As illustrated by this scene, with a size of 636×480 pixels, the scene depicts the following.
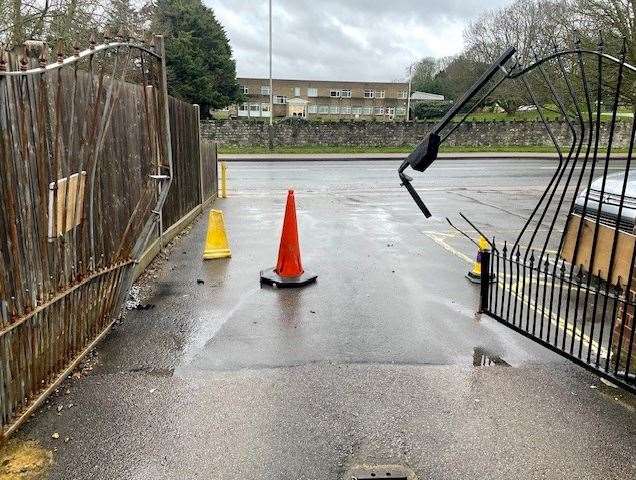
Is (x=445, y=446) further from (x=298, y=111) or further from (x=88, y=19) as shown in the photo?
(x=298, y=111)

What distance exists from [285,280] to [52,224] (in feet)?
10.1

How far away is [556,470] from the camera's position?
111 inches

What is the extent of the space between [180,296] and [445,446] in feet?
11.5

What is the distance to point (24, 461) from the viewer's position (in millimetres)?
2816

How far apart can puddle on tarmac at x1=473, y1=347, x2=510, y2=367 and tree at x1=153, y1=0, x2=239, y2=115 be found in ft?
114

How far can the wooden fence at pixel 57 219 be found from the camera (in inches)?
115

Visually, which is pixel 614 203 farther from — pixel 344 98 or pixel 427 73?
pixel 427 73

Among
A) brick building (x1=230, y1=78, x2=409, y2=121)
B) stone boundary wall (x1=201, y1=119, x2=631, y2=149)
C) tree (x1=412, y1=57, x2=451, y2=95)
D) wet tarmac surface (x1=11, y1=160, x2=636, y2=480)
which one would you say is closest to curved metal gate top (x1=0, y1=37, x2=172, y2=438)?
wet tarmac surface (x1=11, y1=160, x2=636, y2=480)

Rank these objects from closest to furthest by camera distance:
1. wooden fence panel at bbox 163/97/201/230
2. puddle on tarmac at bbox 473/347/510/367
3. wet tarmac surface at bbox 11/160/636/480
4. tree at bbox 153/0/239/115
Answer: wet tarmac surface at bbox 11/160/636/480, puddle on tarmac at bbox 473/347/510/367, wooden fence panel at bbox 163/97/201/230, tree at bbox 153/0/239/115

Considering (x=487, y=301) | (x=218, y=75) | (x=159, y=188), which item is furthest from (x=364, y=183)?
(x=218, y=75)

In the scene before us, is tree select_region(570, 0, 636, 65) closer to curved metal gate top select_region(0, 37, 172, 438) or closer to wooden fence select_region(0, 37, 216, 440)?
wooden fence select_region(0, 37, 216, 440)

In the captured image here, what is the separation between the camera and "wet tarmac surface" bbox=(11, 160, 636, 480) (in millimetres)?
2900

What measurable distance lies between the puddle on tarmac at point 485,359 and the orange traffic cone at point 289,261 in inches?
91.3

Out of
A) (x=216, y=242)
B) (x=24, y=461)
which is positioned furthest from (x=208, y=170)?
(x=24, y=461)
